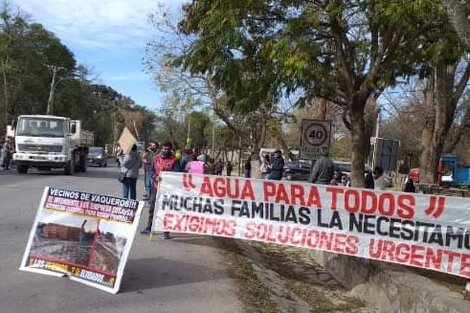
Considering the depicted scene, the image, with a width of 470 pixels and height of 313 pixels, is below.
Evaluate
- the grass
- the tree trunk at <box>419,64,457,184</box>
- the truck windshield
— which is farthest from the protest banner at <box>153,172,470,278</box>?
the truck windshield

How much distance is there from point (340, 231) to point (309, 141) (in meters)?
7.73

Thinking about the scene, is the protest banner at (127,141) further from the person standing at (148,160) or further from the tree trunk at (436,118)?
the tree trunk at (436,118)

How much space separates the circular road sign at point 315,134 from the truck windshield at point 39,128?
15556mm

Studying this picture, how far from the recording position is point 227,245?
11750mm

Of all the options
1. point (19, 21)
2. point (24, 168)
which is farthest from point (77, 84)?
point (24, 168)

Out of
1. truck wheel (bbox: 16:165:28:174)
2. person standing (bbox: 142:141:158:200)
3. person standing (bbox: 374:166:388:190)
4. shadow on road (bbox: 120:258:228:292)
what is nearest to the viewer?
shadow on road (bbox: 120:258:228:292)

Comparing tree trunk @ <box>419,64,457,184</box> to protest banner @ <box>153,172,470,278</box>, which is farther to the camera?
tree trunk @ <box>419,64,457,184</box>

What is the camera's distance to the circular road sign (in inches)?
656

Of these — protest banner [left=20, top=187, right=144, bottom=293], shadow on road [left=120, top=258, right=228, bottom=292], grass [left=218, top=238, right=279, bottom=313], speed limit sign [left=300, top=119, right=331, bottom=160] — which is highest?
speed limit sign [left=300, top=119, right=331, bottom=160]

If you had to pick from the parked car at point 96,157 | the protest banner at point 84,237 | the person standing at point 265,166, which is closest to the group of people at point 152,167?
the protest banner at point 84,237

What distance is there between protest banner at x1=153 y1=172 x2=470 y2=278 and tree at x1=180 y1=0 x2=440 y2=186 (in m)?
2.48

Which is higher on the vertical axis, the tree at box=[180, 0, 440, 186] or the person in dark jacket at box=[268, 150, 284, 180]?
the tree at box=[180, 0, 440, 186]

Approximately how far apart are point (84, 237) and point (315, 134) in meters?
9.96

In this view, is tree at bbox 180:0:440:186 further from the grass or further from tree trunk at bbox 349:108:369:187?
the grass
